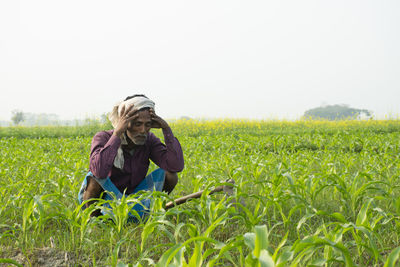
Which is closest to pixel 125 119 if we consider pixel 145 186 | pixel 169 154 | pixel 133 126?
pixel 133 126

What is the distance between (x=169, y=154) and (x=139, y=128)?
1.43 feet

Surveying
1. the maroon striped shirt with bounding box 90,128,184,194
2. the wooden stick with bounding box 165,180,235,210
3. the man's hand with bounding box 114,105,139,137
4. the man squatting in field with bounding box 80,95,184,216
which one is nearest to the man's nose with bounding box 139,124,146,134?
the man squatting in field with bounding box 80,95,184,216

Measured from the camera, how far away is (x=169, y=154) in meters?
3.28

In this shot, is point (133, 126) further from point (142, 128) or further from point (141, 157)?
point (141, 157)

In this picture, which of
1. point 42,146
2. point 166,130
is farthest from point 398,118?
point 166,130

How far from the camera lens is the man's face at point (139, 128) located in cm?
298

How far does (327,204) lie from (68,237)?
261 centimetres

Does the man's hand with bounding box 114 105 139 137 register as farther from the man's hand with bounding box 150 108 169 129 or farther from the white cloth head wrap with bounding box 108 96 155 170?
the man's hand with bounding box 150 108 169 129

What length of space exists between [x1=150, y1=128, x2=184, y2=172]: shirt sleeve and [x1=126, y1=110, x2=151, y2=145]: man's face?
0.81 ft

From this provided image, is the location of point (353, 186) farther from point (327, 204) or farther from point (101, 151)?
point (101, 151)

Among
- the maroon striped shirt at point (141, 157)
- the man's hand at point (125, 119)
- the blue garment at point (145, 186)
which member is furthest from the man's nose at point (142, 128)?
the blue garment at point (145, 186)

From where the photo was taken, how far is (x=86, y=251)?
248 centimetres

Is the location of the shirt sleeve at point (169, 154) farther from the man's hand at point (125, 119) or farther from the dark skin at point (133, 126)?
the man's hand at point (125, 119)

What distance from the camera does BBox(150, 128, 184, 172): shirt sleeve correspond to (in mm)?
3270
